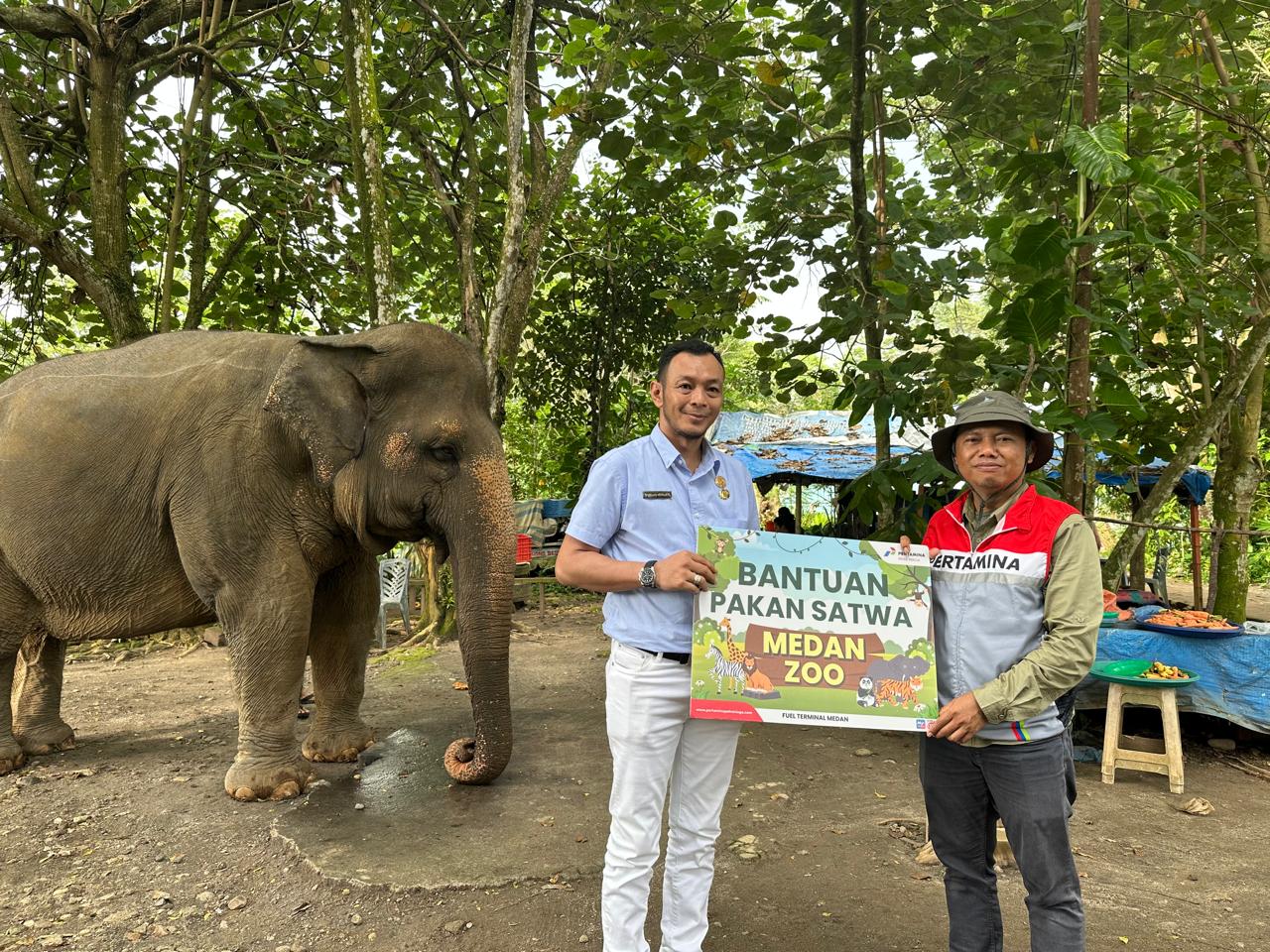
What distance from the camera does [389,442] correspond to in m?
4.20

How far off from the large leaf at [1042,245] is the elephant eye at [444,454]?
2.72m

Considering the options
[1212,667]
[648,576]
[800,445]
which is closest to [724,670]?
[648,576]

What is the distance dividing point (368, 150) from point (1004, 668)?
538 cm

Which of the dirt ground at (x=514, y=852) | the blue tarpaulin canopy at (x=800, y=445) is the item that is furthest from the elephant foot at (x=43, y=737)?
the blue tarpaulin canopy at (x=800, y=445)

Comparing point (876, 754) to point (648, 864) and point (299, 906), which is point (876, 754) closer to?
point (648, 864)

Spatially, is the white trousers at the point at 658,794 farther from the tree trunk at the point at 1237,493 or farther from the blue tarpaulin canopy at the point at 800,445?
the blue tarpaulin canopy at the point at 800,445

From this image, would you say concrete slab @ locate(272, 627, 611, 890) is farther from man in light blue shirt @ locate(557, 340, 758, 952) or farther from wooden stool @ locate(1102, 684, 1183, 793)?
wooden stool @ locate(1102, 684, 1183, 793)

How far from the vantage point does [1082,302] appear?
3854mm

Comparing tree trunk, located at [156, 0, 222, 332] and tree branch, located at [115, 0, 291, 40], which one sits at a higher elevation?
tree branch, located at [115, 0, 291, 40]

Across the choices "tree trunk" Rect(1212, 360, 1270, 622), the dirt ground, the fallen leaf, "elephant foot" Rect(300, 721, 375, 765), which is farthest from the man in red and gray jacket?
"tree trunk" Rect(1212, 360, 1270, 622)

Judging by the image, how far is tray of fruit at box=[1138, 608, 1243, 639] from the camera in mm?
4914

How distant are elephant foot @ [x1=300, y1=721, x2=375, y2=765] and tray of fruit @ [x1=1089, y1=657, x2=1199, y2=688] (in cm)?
434

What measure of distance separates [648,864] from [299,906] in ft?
5.19

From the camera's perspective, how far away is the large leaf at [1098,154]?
3127 mm
